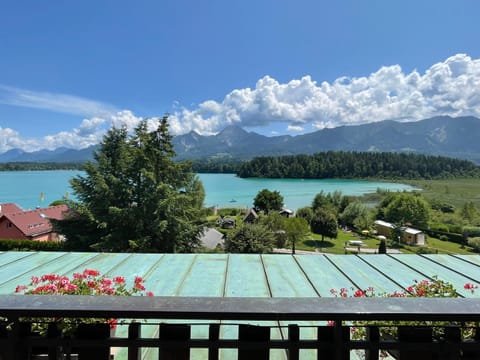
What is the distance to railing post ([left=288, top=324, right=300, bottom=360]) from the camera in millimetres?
923

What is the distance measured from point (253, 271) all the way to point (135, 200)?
1217 cm

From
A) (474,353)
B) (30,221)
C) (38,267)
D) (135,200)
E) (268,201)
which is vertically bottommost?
(268,201)

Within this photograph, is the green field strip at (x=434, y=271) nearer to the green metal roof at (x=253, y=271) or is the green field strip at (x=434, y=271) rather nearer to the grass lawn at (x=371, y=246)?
the green metal roof at (x=253, y=271)

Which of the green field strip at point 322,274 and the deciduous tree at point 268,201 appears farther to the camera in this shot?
the deciduous tree at point 268,201

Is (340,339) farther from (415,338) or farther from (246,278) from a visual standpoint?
(246,278)

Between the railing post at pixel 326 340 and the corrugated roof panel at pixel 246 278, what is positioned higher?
the railing post at pixel 326 340

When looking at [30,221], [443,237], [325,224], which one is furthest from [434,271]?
[443,237]

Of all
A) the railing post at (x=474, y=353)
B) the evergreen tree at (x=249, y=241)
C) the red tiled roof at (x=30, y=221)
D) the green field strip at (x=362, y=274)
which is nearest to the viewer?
the railing post at (x=474, y=353)

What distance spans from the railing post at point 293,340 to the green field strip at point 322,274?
5.47 feet

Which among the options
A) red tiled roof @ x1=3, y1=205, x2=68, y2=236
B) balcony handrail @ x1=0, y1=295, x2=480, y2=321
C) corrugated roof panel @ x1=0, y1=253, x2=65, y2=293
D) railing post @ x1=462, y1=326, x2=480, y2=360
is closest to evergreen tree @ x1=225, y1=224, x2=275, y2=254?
red tiled roof @ x1=3, y1=205, x2=68, y2=236

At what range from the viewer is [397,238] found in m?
31.0

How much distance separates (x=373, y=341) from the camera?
94 cm

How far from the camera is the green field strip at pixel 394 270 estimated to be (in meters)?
2.79

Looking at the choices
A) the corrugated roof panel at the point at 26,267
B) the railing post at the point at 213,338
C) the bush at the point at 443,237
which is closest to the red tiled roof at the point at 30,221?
the corrugated roof panel at the point at 26,267
